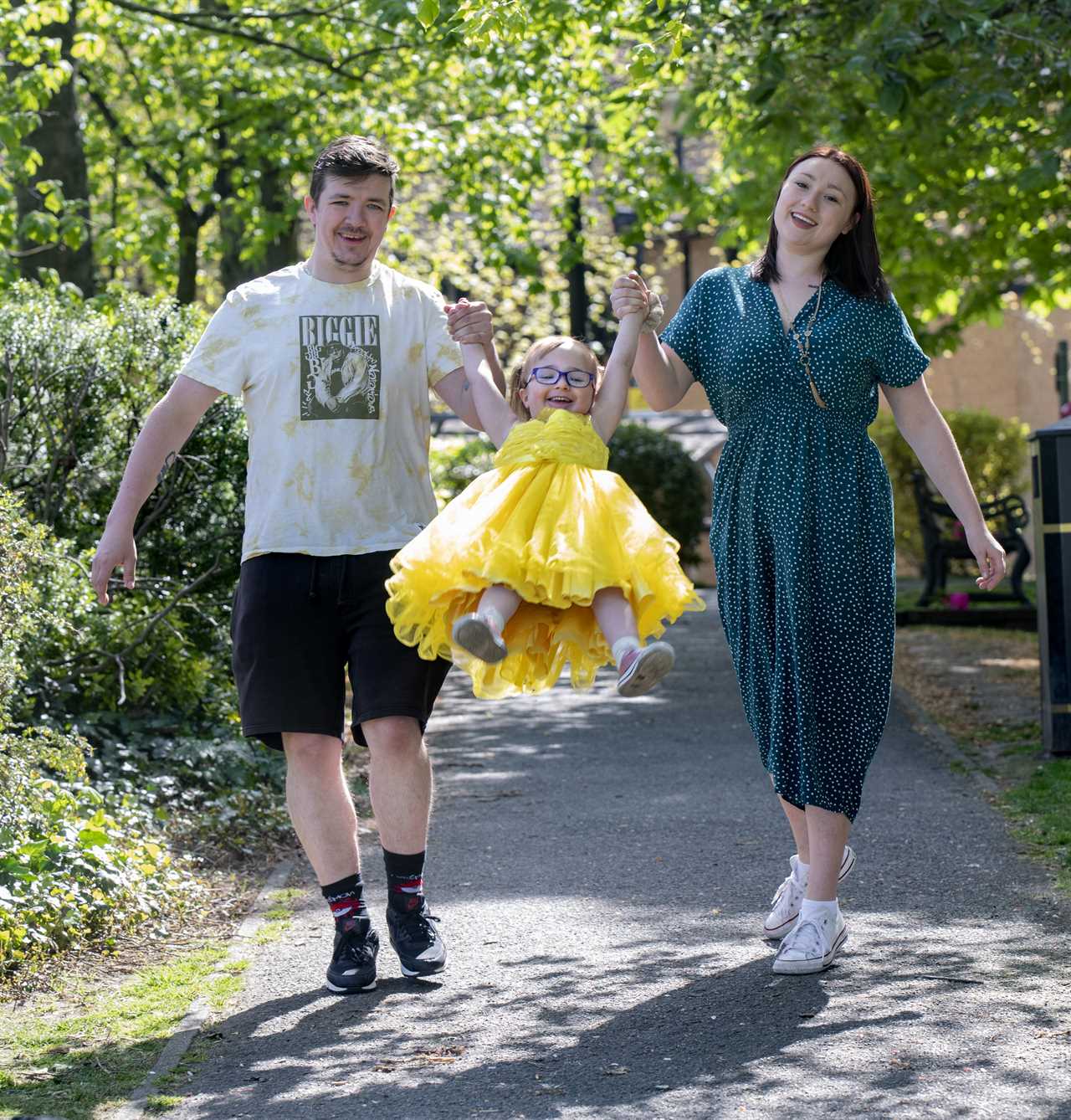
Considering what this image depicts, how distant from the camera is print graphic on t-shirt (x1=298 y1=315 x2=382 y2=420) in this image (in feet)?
14.5

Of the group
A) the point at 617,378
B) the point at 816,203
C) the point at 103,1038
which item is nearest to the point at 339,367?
the point at 617,378

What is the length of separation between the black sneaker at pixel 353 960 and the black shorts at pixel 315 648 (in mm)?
520

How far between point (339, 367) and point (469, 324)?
1.19ft

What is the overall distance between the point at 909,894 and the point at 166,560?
12.2ft

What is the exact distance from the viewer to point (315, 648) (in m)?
4.43

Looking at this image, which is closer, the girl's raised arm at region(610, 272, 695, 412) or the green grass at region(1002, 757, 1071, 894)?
the girl's raised arm at region(610, 272, 695, 412)

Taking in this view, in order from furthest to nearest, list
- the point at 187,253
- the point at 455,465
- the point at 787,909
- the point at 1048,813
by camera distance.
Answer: the point at 455,465, the point at 187,253, the point at 1048,813, the point at 787,909

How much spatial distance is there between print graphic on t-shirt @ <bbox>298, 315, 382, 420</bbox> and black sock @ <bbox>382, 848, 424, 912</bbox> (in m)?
1.18

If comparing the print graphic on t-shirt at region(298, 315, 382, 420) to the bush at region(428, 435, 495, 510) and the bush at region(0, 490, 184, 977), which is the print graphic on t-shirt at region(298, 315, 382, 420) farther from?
the bush at region(428, 435, 495, 510)

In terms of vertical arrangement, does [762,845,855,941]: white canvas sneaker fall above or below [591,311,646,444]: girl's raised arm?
below

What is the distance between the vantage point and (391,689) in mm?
4406

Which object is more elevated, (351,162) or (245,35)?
(245,35)

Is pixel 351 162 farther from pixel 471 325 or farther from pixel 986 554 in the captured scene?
pixel 986 554

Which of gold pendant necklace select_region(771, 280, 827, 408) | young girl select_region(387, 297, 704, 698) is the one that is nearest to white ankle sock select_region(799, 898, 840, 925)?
young girl select_region(387, 297, 704, 698)
